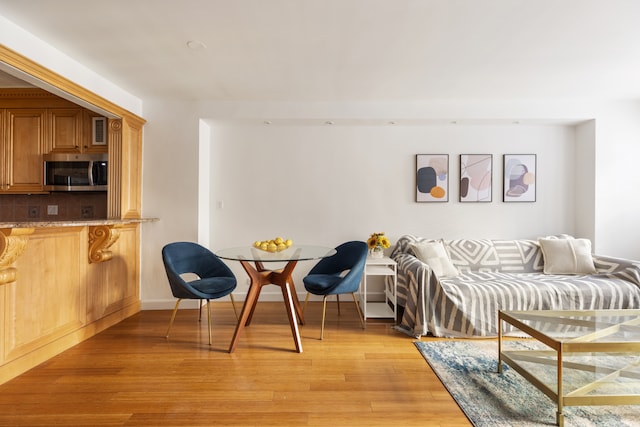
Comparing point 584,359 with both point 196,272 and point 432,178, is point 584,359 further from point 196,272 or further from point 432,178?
point 196,272

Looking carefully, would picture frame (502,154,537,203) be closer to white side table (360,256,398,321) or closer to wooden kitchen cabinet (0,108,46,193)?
white side table (360,256,398,321)

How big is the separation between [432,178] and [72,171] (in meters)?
4.19

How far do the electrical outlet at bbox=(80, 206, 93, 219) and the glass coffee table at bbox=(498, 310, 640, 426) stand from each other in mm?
4410

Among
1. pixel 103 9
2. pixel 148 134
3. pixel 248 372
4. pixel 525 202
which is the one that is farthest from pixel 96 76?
pixel 525 202

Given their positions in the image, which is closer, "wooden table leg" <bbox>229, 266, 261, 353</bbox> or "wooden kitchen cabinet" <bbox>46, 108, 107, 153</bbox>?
"wooden table leg" <bbox>229, 266, 261, 353</bbox>

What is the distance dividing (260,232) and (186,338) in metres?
1.61

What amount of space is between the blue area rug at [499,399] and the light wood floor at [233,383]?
97mm

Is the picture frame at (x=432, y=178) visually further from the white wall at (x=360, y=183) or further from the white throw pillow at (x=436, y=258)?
the white throw pillow at (x=436, y=258)

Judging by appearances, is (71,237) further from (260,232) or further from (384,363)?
(384,363)

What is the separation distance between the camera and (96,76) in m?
3.24

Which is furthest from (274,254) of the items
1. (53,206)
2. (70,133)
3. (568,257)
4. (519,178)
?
(519,178)

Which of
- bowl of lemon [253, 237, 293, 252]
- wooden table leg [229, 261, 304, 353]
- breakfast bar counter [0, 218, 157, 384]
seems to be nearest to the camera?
breakfast bar counter [0, 218, 157, 384]

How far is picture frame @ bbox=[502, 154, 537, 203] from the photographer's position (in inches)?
167

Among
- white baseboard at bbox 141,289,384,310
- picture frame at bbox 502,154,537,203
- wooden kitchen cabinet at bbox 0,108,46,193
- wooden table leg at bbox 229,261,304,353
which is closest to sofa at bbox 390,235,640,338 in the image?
white baseboard at bbox 141,289,384,310
